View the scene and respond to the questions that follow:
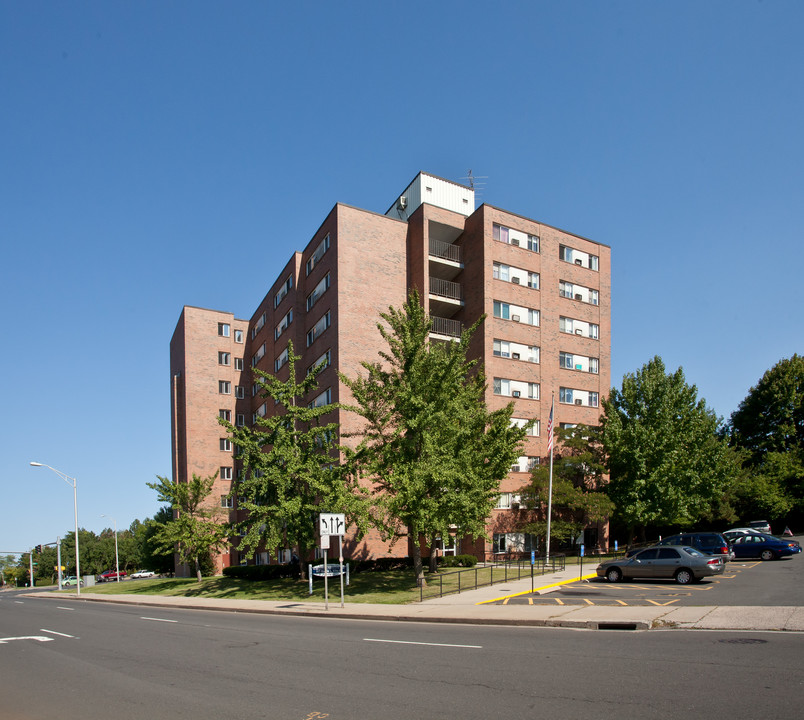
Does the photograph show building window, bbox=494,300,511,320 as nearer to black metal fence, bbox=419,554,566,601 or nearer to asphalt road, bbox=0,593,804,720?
black metal fence, bbox=419,554,566,601

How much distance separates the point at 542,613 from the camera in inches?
677

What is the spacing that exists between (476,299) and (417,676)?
35.4 metres

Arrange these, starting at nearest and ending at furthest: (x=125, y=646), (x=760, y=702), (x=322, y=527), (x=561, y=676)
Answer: (x=760, y=702), (x=561, y=676), (x=125, y=646), (x=322, y=527)

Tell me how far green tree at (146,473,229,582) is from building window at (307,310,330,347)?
1292 cm

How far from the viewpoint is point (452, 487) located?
2628 centimetres

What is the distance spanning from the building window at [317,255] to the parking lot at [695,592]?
2811cm

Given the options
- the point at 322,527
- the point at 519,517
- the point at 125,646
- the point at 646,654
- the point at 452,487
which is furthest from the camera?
the point at 519,517

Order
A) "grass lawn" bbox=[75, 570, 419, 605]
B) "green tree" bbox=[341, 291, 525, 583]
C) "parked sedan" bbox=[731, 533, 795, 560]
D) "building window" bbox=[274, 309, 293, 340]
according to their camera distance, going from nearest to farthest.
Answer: "green tree" bbox=[341, 291, 525, 583]
"grass lawn" bbox=[75, 570, 419, 605]
"parked sedan" bbox=[731, 533, 795, 560]
"building window" bbox=[274, 309, 293, 340]

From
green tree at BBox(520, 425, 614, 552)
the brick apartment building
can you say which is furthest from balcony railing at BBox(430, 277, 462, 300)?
green tree at BBox(520, 425, 614, 552)

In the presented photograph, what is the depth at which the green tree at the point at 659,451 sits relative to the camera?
40156 mm

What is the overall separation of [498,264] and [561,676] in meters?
37.2

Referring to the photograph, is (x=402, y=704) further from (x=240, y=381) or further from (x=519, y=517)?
(x=240, y=381)

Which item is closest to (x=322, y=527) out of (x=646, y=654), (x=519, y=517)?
(x=646, y=654)

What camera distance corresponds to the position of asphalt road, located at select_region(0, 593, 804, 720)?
795cm
